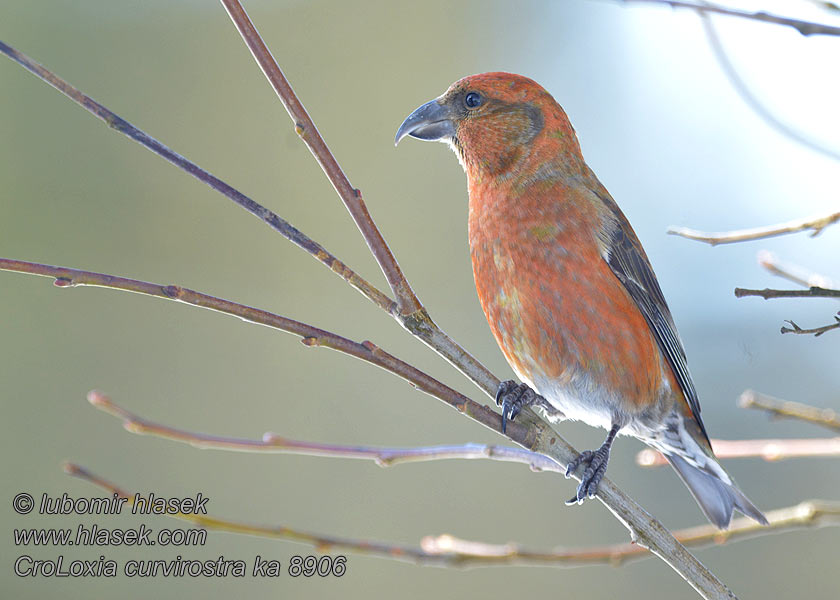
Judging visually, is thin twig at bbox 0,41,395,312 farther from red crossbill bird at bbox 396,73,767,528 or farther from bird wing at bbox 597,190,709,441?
bird wing at bbox 597,190,709,441

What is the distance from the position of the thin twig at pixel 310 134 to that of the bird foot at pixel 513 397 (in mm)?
653

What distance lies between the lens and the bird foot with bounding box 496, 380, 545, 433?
2.32 metres

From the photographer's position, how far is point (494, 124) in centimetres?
Result: 309

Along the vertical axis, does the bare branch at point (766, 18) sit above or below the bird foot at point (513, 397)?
above

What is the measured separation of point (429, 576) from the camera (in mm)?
6215

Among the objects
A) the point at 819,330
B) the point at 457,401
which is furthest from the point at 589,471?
the point at 819,330

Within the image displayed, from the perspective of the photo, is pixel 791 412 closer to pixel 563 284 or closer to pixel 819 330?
pixel 819 330

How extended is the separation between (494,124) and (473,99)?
0.12 metres

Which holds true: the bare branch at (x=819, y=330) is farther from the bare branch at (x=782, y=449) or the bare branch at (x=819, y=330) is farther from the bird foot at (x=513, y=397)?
the bird foot at (x=513, y=397)

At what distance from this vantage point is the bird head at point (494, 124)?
121 inches

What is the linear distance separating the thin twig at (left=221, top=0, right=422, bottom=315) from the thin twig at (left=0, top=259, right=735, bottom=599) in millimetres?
214

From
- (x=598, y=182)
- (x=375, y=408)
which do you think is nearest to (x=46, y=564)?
(x=598, y=182)

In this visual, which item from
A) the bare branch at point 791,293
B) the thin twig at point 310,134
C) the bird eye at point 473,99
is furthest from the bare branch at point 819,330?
the bird eye at point 473,99

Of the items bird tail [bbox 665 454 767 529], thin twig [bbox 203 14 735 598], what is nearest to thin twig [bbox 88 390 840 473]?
thin twig [bbox 203 14 735 598]
